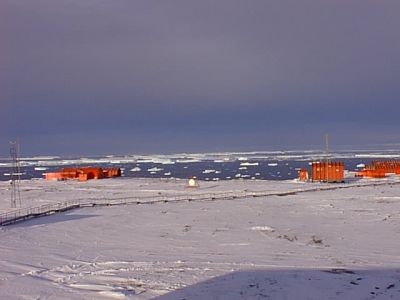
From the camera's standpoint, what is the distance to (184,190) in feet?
203

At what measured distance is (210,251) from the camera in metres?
25.4

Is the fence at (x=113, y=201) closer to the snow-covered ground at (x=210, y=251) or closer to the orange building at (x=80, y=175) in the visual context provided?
the snow-covered ground at (x=210, y=251)

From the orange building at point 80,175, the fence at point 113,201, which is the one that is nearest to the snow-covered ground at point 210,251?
the fence at point 113,201

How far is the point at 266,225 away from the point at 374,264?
12.1 meters

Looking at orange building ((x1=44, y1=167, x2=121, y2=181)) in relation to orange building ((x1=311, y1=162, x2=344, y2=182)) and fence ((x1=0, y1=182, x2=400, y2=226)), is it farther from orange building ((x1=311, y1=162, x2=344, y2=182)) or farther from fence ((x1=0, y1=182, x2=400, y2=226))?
fence ((x1=0, y1=182, x2=400, y2=226))

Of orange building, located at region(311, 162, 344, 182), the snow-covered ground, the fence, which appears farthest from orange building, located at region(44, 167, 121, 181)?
the snow-covered ground

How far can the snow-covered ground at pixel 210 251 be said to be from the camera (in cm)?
1823

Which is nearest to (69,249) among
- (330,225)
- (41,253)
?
(41,253)

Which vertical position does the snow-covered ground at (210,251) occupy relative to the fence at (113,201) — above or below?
below

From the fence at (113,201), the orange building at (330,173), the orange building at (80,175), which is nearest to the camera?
the fence at (113,201)

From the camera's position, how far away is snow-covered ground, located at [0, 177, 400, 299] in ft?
59.8

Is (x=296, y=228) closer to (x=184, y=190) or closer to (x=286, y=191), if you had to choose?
(x=286, y=191)

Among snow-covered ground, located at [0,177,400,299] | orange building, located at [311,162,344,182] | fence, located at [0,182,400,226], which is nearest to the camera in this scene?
snow-covered ground, located at [0,177,400,299]

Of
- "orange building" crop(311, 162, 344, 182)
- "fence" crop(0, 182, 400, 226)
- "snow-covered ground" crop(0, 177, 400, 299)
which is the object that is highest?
"orange building" crop(311, 162, 344, 182)
